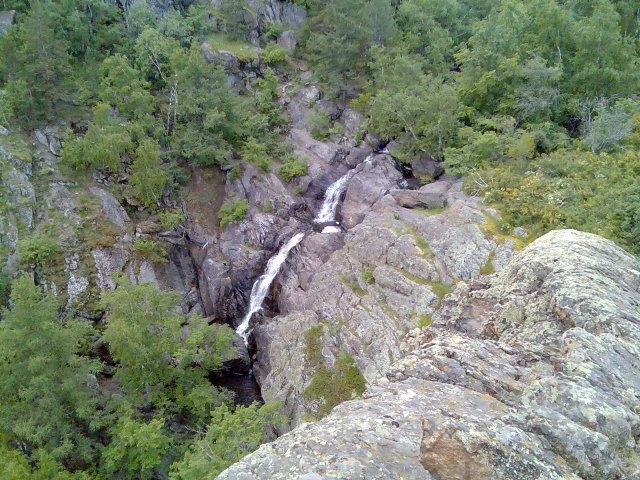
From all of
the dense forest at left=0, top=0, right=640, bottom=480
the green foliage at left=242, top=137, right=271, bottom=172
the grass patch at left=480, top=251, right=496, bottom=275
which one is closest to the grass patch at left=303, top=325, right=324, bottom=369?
the dense forest at left=0, top=0, right=640, bottom=480

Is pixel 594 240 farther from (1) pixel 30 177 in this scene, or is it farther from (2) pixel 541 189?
(1) pixel 30 177

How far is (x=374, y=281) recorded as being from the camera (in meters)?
23.3

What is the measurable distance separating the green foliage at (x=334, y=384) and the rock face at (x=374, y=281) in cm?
39

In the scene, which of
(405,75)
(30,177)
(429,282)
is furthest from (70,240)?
(405,75)

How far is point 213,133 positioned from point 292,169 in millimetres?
6570

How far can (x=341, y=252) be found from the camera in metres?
26.0

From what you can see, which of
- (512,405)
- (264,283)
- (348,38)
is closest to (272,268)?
(264,283)

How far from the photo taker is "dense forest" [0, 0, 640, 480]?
1889cm

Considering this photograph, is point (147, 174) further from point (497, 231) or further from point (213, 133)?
point (497, 231)

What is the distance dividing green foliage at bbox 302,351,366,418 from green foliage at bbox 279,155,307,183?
15748 millimetres

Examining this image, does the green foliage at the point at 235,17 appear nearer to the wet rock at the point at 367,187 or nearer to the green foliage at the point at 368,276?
the wet rock at the point at 367,187

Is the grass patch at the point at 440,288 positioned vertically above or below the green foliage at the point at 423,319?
above

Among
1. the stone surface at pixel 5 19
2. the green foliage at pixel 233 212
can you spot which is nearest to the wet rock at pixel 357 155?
the green foliage at pixel 233 212

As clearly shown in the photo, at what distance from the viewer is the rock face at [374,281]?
20.8 meters
